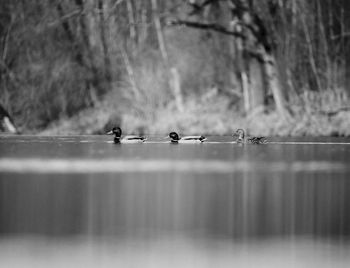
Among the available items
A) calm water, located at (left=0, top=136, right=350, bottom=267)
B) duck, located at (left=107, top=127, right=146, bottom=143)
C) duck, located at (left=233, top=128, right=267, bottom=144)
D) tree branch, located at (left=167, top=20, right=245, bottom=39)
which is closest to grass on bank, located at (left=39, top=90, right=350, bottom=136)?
tree branch, located at (left=167, top=20, right=245, bottom=39)

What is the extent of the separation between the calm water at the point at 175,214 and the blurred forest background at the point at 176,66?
15.3 m

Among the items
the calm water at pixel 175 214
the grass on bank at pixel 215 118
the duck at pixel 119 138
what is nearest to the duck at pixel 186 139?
the duck at pixel 119 138

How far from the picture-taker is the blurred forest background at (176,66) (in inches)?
1352

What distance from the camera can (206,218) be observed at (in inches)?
412

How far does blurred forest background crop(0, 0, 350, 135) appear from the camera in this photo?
34.3 metres

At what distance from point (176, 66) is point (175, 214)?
2658 centimetres

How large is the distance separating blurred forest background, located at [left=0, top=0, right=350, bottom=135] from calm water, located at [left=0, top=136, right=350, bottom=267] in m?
15.3

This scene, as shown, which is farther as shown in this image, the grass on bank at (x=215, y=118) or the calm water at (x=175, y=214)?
the grass on bank at (x=215, y=118)

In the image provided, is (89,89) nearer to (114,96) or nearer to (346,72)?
(114,96)

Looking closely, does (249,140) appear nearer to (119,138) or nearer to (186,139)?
(186,139)

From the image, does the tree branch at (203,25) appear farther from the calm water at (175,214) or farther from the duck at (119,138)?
the calm water at (175,214)

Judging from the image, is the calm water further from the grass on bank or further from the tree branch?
the grass on bank

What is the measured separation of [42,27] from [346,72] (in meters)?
10.6

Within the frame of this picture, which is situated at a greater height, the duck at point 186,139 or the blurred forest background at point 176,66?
the blurred forest background at point 176,66
